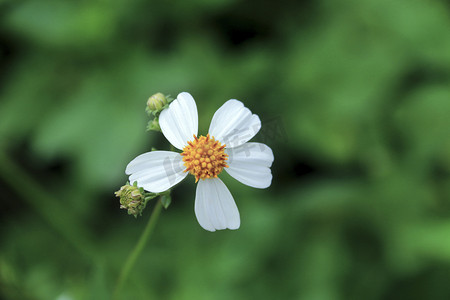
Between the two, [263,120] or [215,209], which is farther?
[263,120]

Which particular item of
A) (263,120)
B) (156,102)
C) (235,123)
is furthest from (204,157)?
(263,120)

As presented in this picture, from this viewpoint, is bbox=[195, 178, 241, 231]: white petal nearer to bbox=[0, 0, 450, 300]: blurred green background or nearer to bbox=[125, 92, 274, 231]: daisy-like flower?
A: bbox=[125, 92, 274, 231]: daisy-like flower

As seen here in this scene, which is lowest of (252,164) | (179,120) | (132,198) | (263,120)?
(132,198)

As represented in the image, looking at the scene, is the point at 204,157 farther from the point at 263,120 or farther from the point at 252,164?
the point at 263,120

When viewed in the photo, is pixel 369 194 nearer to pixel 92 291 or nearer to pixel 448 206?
pixel 448 206

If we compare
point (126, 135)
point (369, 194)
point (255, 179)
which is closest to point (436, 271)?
point (369, 194)
